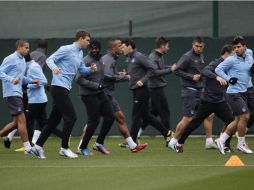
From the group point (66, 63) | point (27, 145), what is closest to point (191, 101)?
point (66, 63)

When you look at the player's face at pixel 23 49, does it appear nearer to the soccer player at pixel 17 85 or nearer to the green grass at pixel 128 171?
the soccer player at pixel 17 85

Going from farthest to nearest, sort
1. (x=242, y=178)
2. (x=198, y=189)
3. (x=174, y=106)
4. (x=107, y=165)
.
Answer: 1. (x=174, y=106)
2. (x=107, y=165)
3. (x=242, y=178)
4. (x=198, y=189)

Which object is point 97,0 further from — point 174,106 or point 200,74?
point 200,74

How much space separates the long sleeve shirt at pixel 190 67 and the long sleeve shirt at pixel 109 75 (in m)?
1.09

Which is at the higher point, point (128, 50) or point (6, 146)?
point (128, 50)

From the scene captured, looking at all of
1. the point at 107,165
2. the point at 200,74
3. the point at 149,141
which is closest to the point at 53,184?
the point at 107,165

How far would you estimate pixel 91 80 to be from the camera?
58.2ft

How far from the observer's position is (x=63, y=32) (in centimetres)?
2520

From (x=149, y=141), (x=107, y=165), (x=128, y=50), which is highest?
(x=128, y=50)

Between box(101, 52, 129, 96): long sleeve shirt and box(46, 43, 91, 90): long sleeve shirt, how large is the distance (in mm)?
1836

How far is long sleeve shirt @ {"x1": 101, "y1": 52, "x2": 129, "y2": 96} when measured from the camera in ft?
62.0

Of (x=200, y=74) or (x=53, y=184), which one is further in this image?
(x=200, y=74)

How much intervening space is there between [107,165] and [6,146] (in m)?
5.32

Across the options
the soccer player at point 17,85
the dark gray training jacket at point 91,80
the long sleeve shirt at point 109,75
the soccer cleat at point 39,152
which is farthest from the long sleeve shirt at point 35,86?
the soccer cleat at point 39,152
